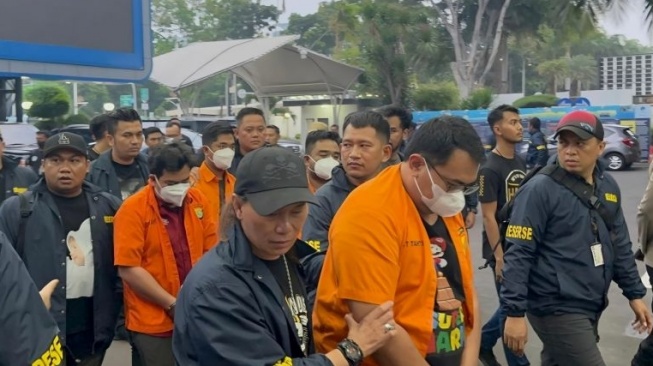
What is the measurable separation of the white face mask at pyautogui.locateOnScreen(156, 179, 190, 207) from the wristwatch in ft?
6.51

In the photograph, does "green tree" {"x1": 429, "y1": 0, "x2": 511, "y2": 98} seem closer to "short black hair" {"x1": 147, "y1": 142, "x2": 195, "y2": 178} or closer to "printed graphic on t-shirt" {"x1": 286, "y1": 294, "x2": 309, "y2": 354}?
"short black hair" {"x1": 147, "y1": 142, "x2": 195, "y2": 178}

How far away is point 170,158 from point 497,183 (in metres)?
2.74

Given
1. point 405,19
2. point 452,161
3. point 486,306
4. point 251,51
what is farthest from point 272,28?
point 452,161

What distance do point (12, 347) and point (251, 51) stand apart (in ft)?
55.9

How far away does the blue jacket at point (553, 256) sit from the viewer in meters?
3.93

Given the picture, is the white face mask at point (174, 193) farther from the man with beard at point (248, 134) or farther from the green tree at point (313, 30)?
the green tree at point (313, 30)

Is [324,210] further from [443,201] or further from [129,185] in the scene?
[129,185]

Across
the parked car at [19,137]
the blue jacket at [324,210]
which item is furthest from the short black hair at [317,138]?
the parked car at [19,137]

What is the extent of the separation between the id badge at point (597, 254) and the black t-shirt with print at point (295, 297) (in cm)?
210

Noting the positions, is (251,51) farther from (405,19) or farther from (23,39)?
(405,19)

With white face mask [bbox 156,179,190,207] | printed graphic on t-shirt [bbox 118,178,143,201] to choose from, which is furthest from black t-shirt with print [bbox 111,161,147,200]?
white face mask [bbox 156,179,190,207]

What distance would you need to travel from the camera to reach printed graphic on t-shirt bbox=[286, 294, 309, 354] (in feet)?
7.64

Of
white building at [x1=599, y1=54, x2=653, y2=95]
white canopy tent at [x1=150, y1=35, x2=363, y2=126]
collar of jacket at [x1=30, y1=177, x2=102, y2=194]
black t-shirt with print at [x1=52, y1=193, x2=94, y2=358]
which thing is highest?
white building at [x1=599, y1=54, x2=653, y2=95]

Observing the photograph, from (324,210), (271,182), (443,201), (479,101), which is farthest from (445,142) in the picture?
(479,101)
